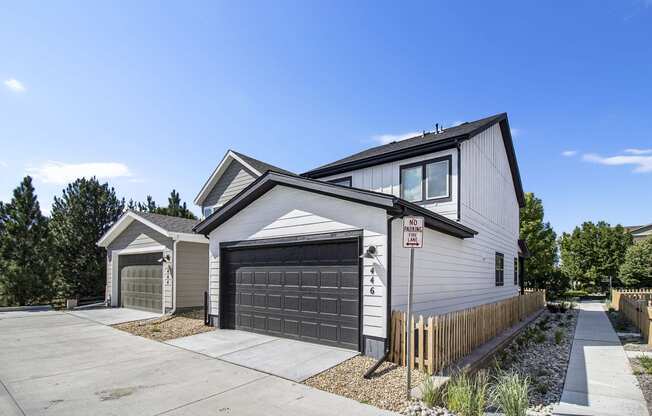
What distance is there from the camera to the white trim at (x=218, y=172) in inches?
690

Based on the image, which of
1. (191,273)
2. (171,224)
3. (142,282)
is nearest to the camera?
(191,273)

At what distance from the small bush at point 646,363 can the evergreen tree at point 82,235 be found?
24283 millimetres

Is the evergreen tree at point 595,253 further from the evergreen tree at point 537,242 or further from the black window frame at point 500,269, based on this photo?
the black window frame at point 500,269

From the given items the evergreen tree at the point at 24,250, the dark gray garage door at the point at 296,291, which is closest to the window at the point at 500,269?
the dark gray garage door at the point at 296,291

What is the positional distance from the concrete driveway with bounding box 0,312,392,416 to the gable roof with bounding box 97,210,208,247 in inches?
209

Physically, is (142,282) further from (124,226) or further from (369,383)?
(369,383)

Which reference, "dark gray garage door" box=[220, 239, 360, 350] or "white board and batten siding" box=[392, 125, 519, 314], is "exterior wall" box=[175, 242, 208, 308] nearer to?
"dark gray garage door" box=[220, 239, 360, 350]

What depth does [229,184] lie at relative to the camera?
1853cm

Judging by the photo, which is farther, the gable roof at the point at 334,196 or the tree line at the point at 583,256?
the tree line at the point at 583,256

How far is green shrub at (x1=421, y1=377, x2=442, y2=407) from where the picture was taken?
5309 millimetres

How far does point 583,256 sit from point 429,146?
3354cm

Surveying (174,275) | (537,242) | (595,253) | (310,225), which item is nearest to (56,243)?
(174,275)

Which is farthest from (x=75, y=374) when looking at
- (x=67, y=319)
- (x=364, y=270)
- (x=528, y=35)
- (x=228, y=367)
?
(x=528, y=35)

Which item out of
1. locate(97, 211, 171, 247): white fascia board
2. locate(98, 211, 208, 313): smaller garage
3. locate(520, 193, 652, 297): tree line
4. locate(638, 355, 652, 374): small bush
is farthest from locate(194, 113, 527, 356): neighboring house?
locate(520, 193, 652, 297): tree line
